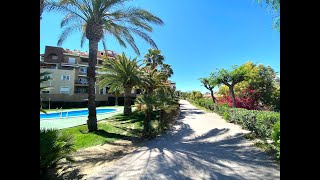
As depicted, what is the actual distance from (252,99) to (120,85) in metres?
15.2

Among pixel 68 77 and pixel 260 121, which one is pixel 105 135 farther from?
pixel 68 77

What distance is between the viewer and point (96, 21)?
1288 cm

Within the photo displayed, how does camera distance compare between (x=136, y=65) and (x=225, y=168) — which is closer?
(x=225, y=168)

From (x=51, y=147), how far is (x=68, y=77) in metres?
39.7

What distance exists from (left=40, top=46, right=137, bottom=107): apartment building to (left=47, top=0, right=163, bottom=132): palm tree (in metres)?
18.6

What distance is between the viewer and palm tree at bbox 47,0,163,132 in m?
12.6

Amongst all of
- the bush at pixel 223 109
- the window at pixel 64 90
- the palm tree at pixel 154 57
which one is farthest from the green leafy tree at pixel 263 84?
the window at pixel 64 90

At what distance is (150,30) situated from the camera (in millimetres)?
14273

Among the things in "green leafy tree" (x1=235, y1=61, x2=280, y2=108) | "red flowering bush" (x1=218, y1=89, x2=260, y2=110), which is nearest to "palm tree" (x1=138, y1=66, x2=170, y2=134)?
"red flowering bush" (x1=218, y1=89, x2=260, y2=110)

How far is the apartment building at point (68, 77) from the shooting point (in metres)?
35.8
